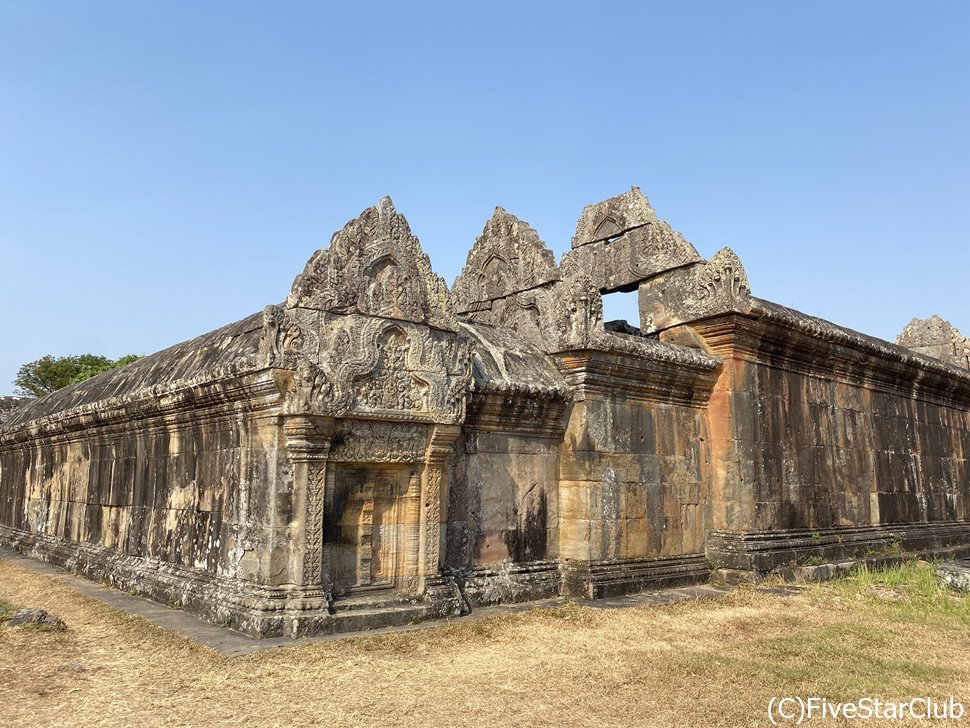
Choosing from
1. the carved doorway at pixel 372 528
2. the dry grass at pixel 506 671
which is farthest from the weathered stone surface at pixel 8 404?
the carved doorway at pixel 372 528

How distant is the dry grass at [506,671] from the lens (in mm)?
4215

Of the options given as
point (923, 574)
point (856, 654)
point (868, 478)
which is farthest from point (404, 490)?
point (868, 478)

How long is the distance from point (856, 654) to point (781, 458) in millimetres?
4293

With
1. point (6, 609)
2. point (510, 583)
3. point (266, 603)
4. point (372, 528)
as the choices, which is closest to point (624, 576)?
point (510, 583)

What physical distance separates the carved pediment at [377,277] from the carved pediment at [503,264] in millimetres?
3831

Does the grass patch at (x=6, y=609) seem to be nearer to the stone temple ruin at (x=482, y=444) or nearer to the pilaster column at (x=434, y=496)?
the stone temple ruin at (x=482, y=444)

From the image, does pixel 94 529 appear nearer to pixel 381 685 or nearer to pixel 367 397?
pixel 367 397

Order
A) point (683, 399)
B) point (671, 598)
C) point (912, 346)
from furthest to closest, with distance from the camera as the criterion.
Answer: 1. point (912, 346)
2. point (683, 399)
3. point (671, 598)

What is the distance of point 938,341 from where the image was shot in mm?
15305

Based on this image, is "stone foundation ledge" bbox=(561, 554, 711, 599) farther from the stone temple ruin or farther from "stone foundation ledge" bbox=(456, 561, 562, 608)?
"stone foundation ledge" bbox=(456, 561, 562, 608)

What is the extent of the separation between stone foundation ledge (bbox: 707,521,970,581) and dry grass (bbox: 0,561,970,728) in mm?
1677

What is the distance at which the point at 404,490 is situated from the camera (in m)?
6.82

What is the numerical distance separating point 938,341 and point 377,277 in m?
13.4

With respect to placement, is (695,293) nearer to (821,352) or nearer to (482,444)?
(821,352)
